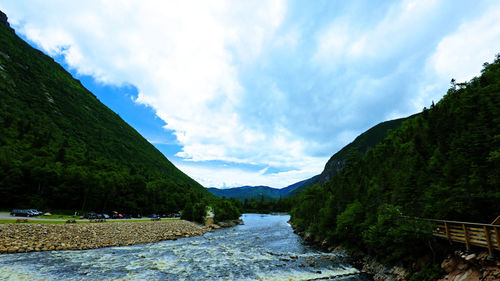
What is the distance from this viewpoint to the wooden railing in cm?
1641

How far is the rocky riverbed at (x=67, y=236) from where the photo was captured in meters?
34.8

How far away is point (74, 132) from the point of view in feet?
582

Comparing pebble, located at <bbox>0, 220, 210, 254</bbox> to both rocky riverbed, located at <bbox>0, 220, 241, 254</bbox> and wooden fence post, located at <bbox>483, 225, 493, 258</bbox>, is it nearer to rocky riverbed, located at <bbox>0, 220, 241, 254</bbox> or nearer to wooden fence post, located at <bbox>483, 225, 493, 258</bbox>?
rocky riverbed, located at <bbox>0, 220, 241, 254</bbox>

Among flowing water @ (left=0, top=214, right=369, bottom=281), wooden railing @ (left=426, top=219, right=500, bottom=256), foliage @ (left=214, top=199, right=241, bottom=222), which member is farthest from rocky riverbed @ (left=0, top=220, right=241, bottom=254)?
foliage @ (left=214, top=199, right=241, bottom=222)

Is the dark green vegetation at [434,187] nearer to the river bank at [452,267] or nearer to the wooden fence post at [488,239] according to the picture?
the river bank at [452,267]

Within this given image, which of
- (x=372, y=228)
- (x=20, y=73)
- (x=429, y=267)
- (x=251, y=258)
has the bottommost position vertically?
(x=251, y=258)

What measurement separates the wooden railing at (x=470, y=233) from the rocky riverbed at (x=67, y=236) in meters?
53.5

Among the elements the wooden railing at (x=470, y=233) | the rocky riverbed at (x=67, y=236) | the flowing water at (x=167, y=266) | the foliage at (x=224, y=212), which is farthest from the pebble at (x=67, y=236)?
the foliage at (x=224, y=212)

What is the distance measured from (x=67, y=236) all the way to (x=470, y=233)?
60602 mm

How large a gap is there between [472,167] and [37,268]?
5312 centimetres

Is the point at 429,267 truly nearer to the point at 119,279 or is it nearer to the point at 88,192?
the point at 119,279

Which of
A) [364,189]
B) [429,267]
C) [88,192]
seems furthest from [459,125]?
[88,192]

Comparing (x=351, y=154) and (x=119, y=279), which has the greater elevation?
(x=351, y=154)

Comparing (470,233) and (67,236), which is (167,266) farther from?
(470,233)
